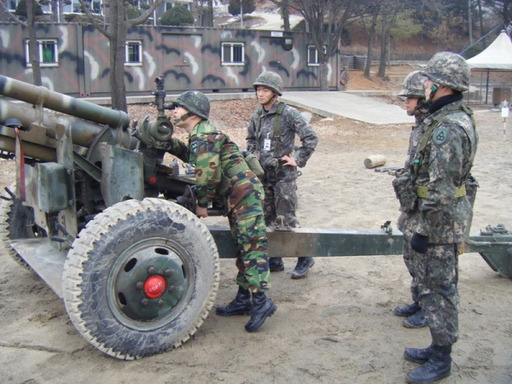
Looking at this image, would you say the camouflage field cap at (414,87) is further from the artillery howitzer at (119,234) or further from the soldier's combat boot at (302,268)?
the soldier's combat boot at (302,268)

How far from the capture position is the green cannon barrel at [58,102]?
3930 mm

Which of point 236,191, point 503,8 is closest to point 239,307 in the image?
point 236,191

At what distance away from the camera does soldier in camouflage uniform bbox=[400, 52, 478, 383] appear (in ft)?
10.7

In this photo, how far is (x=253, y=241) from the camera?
4.05 metres

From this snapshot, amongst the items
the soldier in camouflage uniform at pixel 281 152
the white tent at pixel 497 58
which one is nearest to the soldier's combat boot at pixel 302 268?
the soldier in camouflage uniform at pixel 281 152

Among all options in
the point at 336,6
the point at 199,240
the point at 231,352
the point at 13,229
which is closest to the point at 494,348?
the point at 231,352

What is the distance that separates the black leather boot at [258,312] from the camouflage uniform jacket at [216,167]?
2.01 feet

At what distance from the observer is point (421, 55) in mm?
41594

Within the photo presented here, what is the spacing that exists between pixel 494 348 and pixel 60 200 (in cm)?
283

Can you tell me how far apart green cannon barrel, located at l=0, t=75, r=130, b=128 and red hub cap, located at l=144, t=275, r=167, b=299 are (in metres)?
1.28

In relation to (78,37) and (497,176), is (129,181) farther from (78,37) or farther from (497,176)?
(78,37)

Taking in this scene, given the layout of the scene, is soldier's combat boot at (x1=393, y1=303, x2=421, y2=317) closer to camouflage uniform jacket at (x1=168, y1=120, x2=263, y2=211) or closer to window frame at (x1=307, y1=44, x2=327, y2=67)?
camouflage uniform jacket at (x1=168, y1=120, x2=263, y2=211)

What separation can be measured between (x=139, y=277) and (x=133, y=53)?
18.7m

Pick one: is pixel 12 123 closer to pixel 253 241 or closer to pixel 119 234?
pixel 119 234
